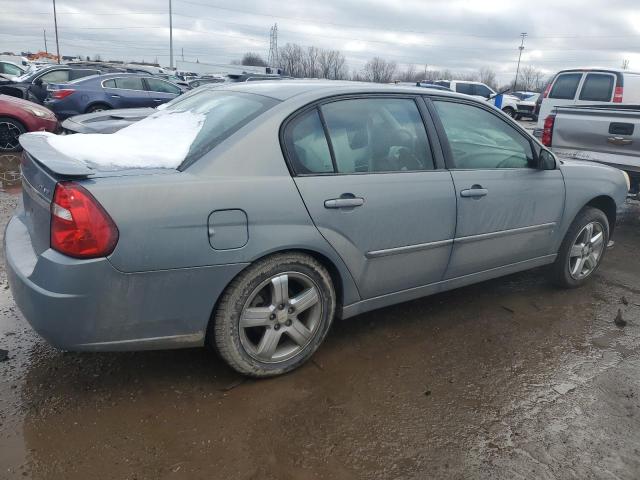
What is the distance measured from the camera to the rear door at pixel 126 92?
12.6m

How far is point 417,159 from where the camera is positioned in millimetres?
3180

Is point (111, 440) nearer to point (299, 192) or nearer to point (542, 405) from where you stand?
point (299, 192)

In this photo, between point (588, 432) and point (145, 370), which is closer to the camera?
point (588, 432)

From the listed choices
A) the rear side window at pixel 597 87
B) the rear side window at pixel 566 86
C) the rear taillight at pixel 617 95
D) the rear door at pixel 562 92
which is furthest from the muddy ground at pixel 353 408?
the rear side window at pixel 566 86

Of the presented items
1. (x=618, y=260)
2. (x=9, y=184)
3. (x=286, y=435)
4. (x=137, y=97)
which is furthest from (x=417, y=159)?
(x=137, y=97)

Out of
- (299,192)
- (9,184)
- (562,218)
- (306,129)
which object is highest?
(306,129)

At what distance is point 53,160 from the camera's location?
238 cm

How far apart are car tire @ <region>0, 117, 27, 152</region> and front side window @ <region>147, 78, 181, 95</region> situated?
16.0 ft

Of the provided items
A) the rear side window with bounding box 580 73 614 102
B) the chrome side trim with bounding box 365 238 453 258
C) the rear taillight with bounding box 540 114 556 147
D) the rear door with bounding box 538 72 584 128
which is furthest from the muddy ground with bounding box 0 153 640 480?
the rear door with bounding box 538 72 584 128

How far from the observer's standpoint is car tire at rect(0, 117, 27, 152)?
9102mm

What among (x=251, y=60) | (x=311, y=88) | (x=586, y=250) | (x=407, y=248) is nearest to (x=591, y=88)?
(x=586, y=250)

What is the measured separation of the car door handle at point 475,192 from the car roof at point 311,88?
2.20 ft

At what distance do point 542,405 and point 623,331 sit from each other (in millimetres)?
1364

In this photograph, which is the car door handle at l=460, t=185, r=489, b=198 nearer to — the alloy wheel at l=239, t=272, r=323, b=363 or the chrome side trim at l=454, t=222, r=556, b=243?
the chrome side trim at l=454, t=222, r=556, b=243
